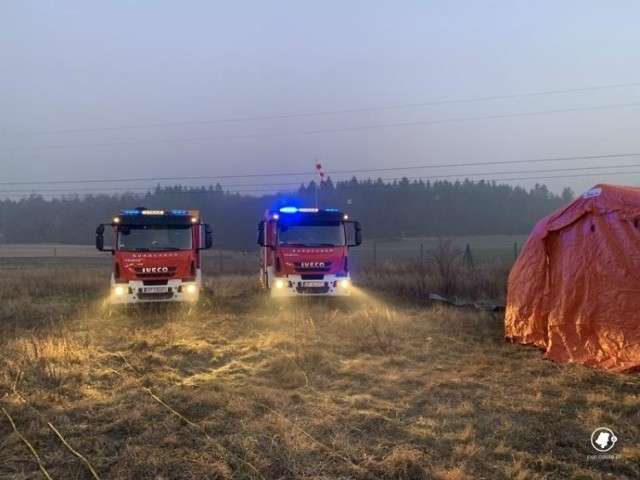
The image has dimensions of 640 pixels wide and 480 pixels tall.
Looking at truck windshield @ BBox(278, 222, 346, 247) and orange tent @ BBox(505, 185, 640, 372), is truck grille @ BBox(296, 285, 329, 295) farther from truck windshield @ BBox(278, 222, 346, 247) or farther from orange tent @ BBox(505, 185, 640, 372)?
orange tent @ BBox(505, 185, 640, 372)

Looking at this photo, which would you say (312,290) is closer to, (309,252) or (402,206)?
(309,252)

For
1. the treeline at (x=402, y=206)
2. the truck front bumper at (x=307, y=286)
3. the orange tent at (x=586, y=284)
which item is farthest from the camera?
the treeline at (x=402, y=206)

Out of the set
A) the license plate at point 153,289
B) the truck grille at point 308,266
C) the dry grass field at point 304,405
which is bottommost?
the dry grass field at point 304,405

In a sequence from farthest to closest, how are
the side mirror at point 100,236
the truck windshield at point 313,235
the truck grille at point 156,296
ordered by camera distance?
1. the truck windshield at point 313,235
2. the side mirror at point 100,236
3. the truck grille at point 156,296

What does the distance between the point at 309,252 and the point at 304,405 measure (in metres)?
8.16

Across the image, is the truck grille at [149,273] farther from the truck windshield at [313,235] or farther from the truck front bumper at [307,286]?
the truck windshield at [313,235]

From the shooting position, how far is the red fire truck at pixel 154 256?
44.5ft

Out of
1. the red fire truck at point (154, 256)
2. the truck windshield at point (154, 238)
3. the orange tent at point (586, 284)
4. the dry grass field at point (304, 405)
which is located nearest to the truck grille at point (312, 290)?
the dry grass field at point (304, 405)

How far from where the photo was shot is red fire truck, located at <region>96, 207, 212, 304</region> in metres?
13.6

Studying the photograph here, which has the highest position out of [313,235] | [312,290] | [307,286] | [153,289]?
[313,235]

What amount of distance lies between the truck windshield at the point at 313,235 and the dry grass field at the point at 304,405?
3.02 metres

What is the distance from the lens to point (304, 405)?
20.7 ft

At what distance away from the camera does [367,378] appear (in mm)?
7660

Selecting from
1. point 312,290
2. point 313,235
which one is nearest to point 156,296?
point 312,290
